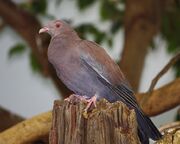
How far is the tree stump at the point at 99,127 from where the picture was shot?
0.90 metres

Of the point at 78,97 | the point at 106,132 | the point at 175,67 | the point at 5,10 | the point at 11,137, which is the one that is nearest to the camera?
the point at 106,132

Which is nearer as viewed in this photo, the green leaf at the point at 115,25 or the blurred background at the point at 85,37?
the blurred background at the point at 85,37

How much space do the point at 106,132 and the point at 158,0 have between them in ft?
3.46

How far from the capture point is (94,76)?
1179 millimetres

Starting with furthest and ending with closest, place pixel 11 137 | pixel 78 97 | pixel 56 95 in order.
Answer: pixel 56 95, pixel 11 137, pixel 78 97

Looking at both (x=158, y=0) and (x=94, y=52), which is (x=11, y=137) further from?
(x=158, y=0)

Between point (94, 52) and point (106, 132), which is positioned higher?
point (94, 52)

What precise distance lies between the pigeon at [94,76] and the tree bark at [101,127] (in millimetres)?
228

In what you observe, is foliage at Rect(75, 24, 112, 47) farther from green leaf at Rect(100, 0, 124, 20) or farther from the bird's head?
the bird's head

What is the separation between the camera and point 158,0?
6.09ft

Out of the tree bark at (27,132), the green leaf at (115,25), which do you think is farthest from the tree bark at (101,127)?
the green leaf at (115,25)

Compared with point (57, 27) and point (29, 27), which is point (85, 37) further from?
point (57, 27)

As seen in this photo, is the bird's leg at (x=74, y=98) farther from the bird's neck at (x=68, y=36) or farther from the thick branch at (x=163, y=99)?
the thick branch at (x=163, y=99)

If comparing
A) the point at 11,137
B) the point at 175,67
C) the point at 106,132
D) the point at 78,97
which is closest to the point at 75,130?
the point at 106,132
